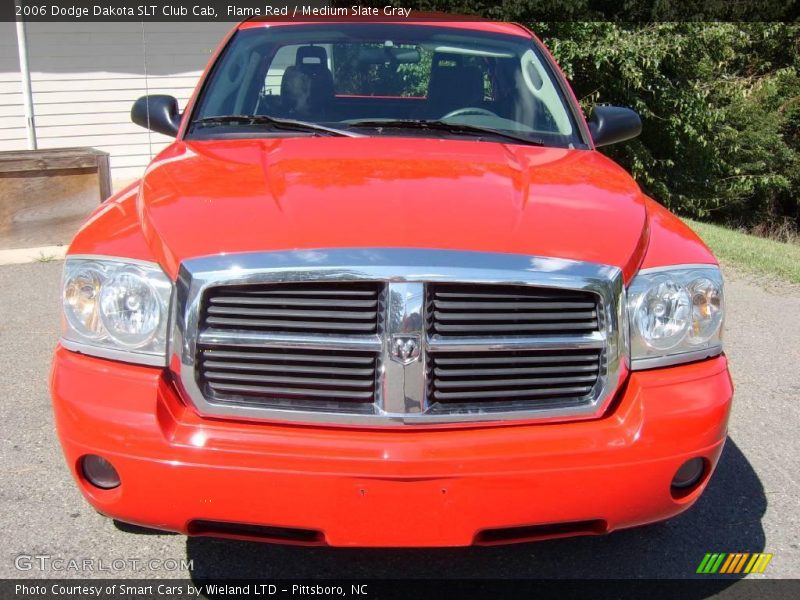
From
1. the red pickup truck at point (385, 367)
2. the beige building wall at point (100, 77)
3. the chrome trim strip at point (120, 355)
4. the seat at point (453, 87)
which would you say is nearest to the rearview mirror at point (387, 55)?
the seat at point (453, 87)

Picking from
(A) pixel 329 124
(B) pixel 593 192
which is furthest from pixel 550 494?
(A) pixel 329 124

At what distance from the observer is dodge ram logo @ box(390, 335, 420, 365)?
227 cm

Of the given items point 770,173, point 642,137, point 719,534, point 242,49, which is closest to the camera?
point 719,534

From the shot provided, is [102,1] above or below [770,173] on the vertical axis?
above

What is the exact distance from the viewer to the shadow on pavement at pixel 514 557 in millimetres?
2838

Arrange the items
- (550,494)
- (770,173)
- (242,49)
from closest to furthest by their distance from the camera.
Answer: (550,494), (242,49), (770,173)

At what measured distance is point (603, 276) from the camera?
2.35 m

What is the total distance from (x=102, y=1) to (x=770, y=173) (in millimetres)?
12061

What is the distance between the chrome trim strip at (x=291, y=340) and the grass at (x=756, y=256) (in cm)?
596

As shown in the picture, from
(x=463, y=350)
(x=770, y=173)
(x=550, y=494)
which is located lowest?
(x=770, y=173)

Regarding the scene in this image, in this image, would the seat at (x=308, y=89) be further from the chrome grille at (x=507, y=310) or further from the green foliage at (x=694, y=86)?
the green foliage at (x=694, y=86)

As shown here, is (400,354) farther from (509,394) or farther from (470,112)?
(470,112)

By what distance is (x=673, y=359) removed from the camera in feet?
8.19

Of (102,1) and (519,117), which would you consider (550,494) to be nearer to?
(519,117)
